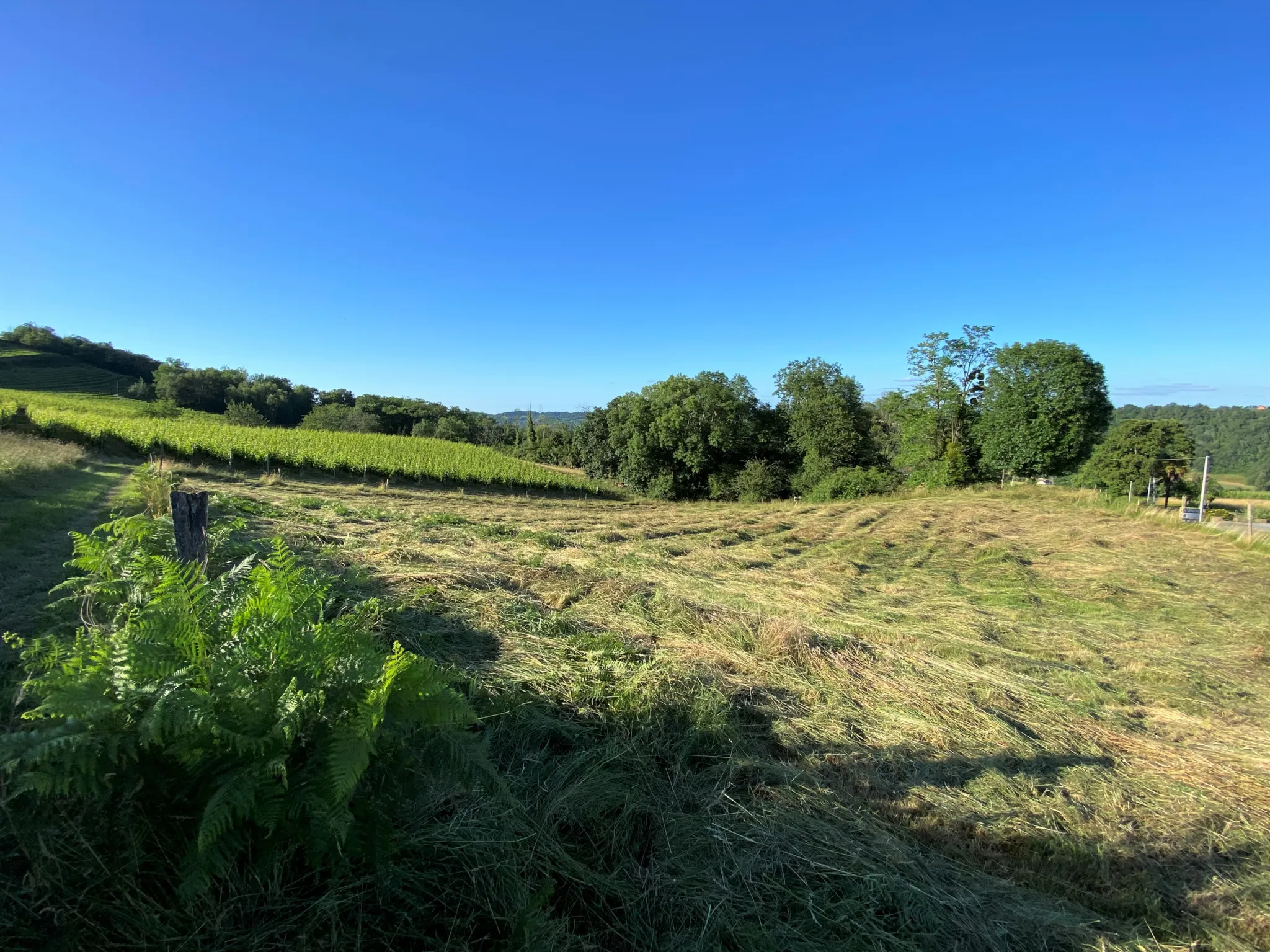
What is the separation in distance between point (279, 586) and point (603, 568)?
5.69 meters

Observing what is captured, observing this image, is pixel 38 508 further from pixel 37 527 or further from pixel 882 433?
pixel 882 433

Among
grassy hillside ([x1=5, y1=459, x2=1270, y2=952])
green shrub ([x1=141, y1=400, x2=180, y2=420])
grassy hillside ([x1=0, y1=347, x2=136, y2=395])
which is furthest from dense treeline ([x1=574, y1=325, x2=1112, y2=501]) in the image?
grassy hillside ([x1=0, y1=347, x2=136, y2=395])

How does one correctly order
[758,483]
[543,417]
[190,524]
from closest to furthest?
1. [190,524]
2. [758,483]
3. [543,417]

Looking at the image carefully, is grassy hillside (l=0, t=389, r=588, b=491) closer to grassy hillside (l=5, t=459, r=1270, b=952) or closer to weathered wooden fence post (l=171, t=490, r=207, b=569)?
grassy hillside (l=5, t=459, r=1270, b=952)

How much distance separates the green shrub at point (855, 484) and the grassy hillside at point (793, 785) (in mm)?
25892

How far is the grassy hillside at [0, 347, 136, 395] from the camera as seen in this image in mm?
48094

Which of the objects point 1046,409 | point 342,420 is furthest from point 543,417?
point 1046,409

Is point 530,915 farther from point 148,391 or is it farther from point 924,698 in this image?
point 148,391

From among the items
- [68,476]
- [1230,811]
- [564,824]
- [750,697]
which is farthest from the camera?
[68,476]

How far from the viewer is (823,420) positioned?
37062 mm

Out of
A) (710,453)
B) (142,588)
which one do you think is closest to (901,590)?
(142,588)

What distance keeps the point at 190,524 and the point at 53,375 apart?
7379cm

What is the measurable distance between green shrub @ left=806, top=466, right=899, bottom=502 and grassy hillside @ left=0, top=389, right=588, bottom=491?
16141 mm

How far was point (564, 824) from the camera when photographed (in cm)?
248
